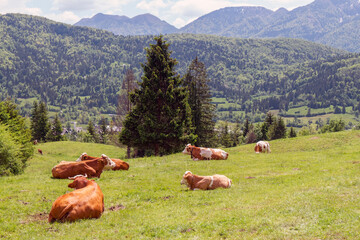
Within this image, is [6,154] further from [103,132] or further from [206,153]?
[103,132]

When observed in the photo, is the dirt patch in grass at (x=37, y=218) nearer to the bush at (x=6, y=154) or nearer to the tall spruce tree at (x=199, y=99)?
the bush at (x=6, y=154)

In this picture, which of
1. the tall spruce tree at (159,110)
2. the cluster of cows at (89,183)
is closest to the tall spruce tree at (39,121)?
the tall spruce tree at (159,110)

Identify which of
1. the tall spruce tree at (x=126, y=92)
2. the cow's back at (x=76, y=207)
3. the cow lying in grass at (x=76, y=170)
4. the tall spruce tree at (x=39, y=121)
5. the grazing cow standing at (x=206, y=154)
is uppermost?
the tall spruce tree at (x=126, y=92)

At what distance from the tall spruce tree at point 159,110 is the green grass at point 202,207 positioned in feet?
60.5

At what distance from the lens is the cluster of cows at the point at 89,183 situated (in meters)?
12.1

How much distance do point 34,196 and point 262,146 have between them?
28.0 m

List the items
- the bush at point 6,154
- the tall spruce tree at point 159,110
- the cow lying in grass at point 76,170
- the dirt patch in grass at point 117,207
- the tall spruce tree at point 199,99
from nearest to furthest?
the dirt patch in grass at point 117,207, the cow lying in grass at point 76,170, the bush at point 6,154, the tall spruce tree at point 159,110, the tall spruce tree at point 199,99

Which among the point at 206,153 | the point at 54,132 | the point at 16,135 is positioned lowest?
the point at 54,132

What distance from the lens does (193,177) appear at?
1830 centimetres

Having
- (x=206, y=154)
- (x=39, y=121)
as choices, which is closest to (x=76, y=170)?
(x=206, y=154)

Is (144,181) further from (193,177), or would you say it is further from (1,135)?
(1,135)

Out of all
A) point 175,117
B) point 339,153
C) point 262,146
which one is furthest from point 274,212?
point 175,117

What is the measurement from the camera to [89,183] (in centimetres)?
1502

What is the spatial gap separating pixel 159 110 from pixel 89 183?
27.8 m
